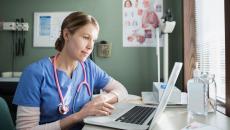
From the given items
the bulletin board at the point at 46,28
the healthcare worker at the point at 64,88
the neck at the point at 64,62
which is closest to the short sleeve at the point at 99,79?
the healthcare worker at the point at 64,88

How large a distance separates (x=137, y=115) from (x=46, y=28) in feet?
5.98

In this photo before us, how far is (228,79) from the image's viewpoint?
1047 millimetres

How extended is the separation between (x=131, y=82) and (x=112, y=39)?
A: 0.48 m

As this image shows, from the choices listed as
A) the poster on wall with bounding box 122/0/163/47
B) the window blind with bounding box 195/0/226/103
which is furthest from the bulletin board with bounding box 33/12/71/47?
the window blind with bounding box 195/0/226/103

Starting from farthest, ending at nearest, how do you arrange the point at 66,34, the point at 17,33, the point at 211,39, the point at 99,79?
1. the point at 17,33
2. the point at 211,39
3. the point at 99,79
4. the point at 66,34

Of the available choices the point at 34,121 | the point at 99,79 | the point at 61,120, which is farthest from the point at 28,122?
the point at 99,79

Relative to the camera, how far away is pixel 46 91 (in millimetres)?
1066

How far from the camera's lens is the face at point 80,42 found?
44.9 inches

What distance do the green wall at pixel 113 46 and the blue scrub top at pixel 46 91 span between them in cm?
124

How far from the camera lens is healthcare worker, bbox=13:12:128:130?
0.97 meters

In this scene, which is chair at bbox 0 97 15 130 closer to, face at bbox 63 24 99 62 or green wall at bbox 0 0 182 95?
face at bbox 63 24 99 62

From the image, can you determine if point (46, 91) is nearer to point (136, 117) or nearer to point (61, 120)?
point (61, 120)

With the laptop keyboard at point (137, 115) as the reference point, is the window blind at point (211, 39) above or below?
above

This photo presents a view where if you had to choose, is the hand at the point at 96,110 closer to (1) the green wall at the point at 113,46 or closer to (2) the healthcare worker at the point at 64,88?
(2) the healthcare worker at the point at 64,88
